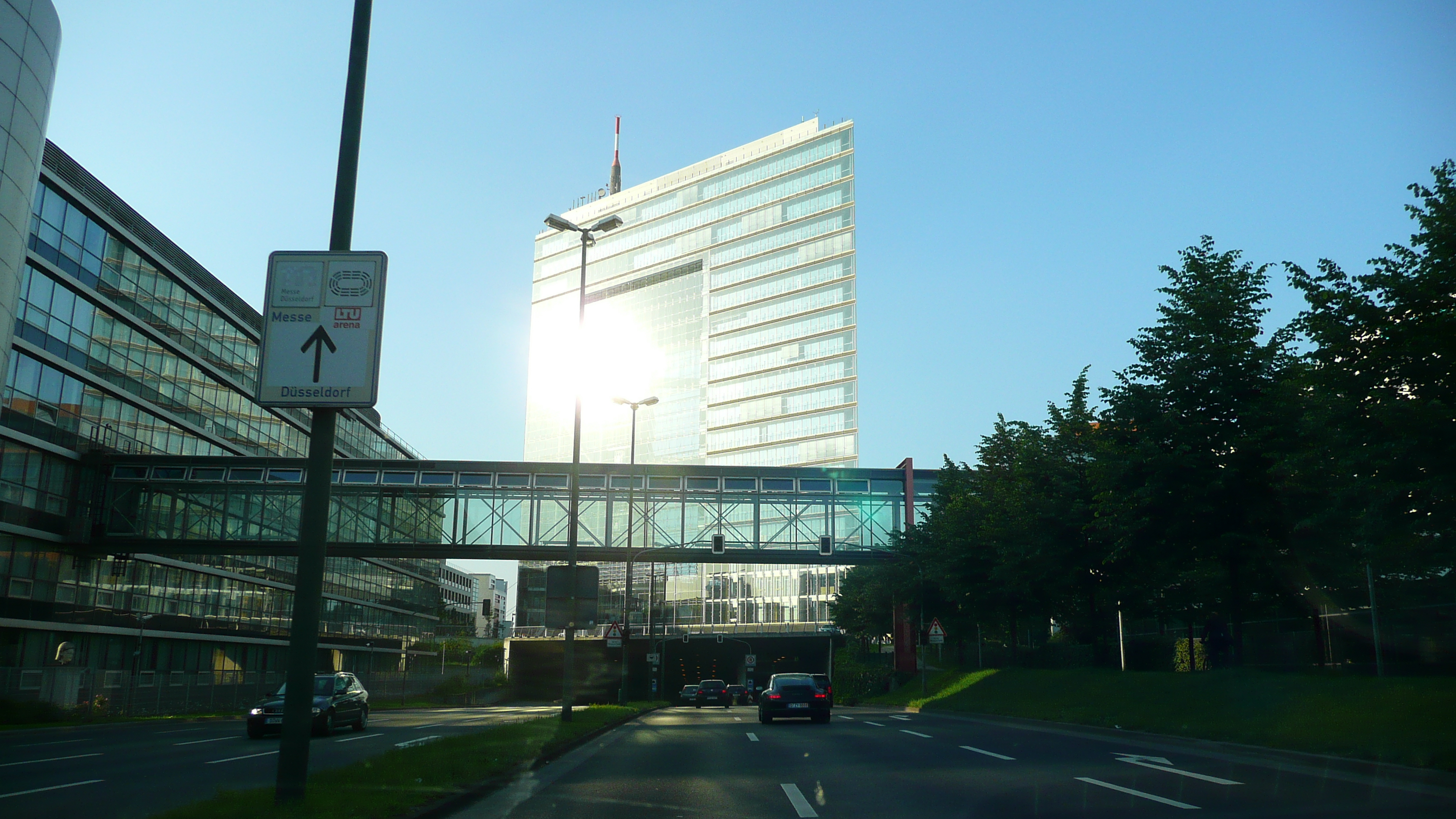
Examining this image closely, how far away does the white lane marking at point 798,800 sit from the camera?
10.5m

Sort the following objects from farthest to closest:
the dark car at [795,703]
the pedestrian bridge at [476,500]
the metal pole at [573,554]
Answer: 1. the pedestrian bridge at [476,500]
2. the dark car at [795,703]
3. the metal pole at [573,554]

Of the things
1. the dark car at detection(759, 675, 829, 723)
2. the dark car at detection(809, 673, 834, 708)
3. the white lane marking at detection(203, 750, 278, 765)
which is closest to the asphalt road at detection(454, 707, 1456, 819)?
the white lane marking at detection(203, 750, 278, 765)

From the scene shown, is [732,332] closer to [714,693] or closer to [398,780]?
[714,693]

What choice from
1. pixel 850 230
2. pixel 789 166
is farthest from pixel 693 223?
pixel 850 230

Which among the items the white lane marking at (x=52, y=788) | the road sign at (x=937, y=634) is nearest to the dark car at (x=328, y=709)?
the white lane marking at (x=52, y=788)

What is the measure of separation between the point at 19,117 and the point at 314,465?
2064 centimetres

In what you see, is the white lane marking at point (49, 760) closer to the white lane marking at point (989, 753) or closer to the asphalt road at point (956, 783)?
the asphalt road at point (956, 783)

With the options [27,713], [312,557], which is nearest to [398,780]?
[312,557]

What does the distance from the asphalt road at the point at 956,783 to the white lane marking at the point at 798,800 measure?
31 mm

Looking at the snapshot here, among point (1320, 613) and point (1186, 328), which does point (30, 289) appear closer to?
point (1186, 328)

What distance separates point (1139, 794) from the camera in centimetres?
1130

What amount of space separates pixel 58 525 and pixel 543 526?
22.8 meters

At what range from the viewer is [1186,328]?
26.3m

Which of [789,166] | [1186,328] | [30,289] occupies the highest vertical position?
[789,166]
